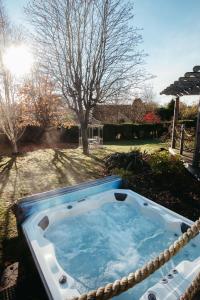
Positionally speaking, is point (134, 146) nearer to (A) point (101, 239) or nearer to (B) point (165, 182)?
(B) point (165, 182)

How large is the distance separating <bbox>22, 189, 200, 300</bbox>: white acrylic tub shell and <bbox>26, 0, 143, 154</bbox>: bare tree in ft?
23.6

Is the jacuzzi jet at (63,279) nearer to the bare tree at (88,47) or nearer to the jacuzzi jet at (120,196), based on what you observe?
the jacuzzi jet at (120,196)

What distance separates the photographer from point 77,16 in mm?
9625

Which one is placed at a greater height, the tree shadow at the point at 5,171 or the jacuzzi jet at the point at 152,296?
the jacuzzi jet at the point at 152,296

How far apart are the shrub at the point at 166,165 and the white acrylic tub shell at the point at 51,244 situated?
1.94m

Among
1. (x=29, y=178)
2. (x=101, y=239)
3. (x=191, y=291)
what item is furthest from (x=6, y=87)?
(x=191, y=291)

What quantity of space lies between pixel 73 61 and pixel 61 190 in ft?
25.4

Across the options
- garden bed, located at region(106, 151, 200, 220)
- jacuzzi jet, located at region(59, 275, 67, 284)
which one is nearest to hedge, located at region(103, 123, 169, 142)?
garden bed, located at region(106, 151, 200, 220)

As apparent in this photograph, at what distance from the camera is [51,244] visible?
10.1ft

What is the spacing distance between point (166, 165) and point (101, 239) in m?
3.50

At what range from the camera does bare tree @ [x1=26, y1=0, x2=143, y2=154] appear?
9641 mm

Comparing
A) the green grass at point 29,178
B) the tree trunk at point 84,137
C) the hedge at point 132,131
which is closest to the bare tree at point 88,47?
the tree trunk at point 84,137

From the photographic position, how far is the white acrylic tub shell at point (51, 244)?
7.50 feet

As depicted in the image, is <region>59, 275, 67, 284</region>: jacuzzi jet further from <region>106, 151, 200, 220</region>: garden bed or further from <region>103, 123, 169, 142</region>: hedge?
<region>103, 123, 169, 142</region>: hedge
